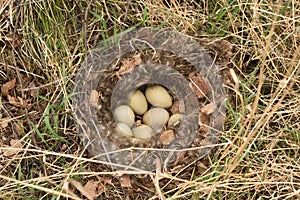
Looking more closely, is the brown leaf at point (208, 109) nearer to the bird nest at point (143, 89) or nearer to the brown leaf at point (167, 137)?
the bird nest at point (143, 89)

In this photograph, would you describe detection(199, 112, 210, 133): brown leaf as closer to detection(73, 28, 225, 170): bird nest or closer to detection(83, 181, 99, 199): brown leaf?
detection(73, 28, 225, 170): bird nest

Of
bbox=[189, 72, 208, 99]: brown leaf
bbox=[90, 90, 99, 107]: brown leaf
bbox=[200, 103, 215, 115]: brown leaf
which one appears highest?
bbox=[90, 90, 99, 107]: brown leaf

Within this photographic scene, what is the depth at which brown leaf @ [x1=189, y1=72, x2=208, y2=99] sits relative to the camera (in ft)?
5.21

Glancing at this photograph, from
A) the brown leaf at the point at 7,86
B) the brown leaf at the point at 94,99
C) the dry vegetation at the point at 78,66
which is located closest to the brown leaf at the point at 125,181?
the dry vegetation at the point at 78,66

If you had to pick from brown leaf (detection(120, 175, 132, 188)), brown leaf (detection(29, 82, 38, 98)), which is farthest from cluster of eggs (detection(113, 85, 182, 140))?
brown leaf (detection(29, 82, 38, 98))

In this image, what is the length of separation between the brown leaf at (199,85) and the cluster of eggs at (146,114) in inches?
3.0

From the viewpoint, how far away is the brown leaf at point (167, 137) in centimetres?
155

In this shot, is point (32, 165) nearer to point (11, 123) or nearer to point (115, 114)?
point (11, 123)

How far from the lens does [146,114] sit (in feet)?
5.20

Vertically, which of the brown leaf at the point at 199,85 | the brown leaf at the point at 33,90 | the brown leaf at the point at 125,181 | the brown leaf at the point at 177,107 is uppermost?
the brown leaf at the point at 33,90

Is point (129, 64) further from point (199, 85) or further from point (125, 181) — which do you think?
point (125, 181)

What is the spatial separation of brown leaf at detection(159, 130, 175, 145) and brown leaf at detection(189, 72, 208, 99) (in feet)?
0.45

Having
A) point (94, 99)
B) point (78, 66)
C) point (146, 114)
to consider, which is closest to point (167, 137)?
point (146, 114)

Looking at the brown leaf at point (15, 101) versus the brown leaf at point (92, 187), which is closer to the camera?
the brown leaf at point (92, 187)
